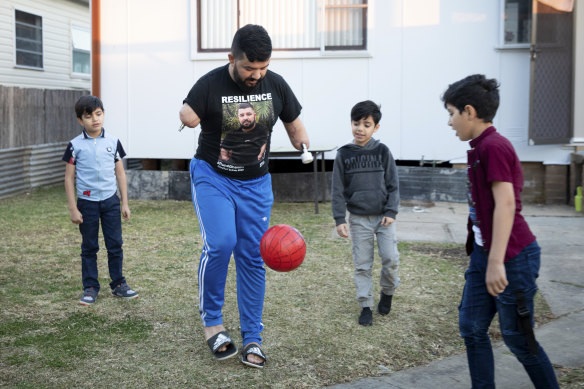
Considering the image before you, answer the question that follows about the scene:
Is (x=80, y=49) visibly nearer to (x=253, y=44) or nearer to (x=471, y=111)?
(x=253, y=44)

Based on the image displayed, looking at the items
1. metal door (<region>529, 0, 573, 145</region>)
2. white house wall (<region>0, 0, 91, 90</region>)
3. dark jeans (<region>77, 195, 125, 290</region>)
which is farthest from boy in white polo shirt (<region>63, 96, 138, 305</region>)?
white house wall (<region>0, 0, 91, 90</region>)

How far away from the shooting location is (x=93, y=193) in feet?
17.7

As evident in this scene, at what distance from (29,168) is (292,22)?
6120 millimetres

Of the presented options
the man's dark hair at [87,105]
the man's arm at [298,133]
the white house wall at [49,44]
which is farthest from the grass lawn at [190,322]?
the white house wall at [49,44]

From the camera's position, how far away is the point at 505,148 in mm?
2973

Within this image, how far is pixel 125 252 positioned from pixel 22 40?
502 inches

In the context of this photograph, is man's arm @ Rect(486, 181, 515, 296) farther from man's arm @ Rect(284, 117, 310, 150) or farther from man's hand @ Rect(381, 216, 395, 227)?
man's hand @ Rect(381, 216, 395, 227)

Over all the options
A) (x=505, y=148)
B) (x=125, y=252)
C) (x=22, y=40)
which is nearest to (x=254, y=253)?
(x=505, y=148)

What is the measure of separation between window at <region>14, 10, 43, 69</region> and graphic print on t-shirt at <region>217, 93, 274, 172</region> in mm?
15569

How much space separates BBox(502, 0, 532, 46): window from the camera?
10.2 m

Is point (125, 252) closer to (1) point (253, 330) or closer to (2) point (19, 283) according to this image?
(2) point (19, 283)

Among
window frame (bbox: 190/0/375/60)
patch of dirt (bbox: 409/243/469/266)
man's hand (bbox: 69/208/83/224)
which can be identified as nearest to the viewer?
man's hand (bbox: 69/208/83/224)

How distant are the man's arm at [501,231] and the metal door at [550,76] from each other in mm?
7602

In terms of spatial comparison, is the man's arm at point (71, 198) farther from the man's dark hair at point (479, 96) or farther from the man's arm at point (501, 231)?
the man's arm at point (501, 231)
